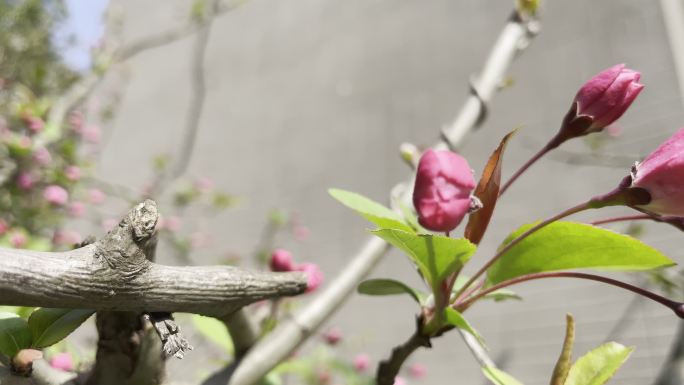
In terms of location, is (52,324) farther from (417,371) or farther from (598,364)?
(417,371)

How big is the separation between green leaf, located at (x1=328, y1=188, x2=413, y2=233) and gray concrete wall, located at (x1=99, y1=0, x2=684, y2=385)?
71 centimetres

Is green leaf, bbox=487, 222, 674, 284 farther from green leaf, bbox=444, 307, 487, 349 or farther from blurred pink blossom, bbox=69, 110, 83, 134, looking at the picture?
blurred pink blossom, bbox=69, 110, 83, 134

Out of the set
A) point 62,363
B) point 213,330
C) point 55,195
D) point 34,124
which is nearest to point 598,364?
point 213,330

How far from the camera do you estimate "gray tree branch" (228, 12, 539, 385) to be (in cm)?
46

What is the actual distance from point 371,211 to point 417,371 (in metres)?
1.71

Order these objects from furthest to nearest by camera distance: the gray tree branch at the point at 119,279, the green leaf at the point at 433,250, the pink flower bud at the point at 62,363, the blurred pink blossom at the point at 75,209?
1. the blurred pink blossom at the point at 75,209
2. the pink flower bud at the point at 62,363
3. the green leaf at the point at 433,250
4. the gray tree branch at the point at 119,279

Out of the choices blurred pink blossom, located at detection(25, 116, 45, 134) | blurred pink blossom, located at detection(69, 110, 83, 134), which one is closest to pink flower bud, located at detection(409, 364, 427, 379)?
blurred pink blossom, located at detection(25, 116, 45, 134)

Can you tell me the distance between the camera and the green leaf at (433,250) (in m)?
0.33

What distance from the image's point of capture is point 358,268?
0.59 metres

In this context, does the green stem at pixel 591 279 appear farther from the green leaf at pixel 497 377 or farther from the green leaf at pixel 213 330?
the green leaf at pixel 213 330

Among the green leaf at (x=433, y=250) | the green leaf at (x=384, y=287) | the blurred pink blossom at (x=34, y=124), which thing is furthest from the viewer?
the blurred pink blossom at (x=34, y=124)

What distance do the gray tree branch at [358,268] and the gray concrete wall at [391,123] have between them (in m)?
0.53

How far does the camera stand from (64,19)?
3.78 metres

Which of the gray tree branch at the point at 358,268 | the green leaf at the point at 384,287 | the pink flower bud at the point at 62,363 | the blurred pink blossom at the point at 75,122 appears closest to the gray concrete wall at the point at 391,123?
the pink flower bud at the point at 62,363
